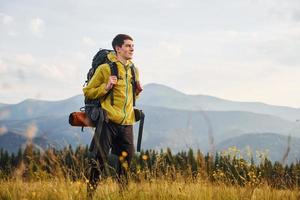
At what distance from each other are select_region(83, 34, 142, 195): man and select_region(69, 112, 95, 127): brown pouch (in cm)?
21

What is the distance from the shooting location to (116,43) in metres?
5.59

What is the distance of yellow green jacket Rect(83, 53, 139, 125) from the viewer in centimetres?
542

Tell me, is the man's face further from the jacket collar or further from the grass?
the grass

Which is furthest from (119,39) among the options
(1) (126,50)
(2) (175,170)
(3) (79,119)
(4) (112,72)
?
(2) (175,170)

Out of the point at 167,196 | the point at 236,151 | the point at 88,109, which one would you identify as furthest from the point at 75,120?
the point at 236,151

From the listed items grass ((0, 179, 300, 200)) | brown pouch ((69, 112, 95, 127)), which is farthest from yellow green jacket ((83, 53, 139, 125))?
grass ((0, 179, 300, 200))

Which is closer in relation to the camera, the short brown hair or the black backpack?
the black backpack

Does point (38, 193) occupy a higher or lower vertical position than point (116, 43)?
lower

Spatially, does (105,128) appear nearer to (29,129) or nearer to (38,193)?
(38,193)

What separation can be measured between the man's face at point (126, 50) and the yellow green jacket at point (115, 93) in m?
0.10

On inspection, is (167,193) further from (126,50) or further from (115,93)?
(126,50)

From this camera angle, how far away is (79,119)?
18.0 ft

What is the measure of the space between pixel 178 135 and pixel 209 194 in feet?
2.28

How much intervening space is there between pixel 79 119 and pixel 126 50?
39.0 inches
